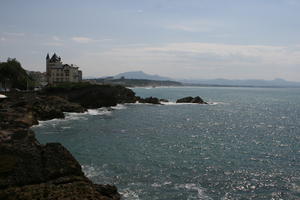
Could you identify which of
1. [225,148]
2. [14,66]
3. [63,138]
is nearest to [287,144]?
[225,148]

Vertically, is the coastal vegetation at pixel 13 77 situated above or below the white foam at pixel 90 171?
above

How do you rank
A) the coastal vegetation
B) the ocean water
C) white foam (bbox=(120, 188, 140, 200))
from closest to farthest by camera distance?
white foam (bbox=(120, 188, 140, 200)), the ocean water, the coastal vegetation

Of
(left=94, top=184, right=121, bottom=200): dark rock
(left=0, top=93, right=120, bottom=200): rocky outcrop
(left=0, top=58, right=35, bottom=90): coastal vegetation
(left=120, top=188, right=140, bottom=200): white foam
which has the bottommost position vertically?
(left=120, top=188, right=140, bottom=200): white foam

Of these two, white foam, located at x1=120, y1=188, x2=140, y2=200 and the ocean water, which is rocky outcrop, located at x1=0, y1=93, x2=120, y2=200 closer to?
white foam, located at x1=120, y1=188, x2=140, y2=200

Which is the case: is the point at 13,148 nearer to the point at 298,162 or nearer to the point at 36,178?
the point at 36,178

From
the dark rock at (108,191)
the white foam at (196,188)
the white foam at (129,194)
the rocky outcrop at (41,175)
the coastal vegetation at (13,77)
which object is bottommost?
the white foam at (129,194)

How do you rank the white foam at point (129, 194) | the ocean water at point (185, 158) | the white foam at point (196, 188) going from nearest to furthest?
1. the white foam at point (129, 194)
2. the white foam at point (196, 188)
3. the ocean water at point (185, 158)

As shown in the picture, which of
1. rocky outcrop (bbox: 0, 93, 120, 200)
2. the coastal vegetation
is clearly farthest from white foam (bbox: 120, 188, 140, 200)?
the coastal vegetation

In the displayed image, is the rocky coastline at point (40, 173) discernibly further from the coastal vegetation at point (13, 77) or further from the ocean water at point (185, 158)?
the coastal vegetation at point (13, 77)

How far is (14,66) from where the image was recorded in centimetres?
10738

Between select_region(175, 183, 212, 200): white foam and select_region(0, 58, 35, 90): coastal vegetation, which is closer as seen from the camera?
select_region(175, 183, 212, 200): white foam

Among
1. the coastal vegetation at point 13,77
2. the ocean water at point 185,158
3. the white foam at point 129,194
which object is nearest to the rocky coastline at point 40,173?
the white foam at point 129,194

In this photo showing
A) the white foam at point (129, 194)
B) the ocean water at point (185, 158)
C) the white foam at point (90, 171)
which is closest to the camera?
the white foam at point (129, 194)

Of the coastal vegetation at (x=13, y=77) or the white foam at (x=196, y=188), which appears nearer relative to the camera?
the white foam at (x=196, y=188)
